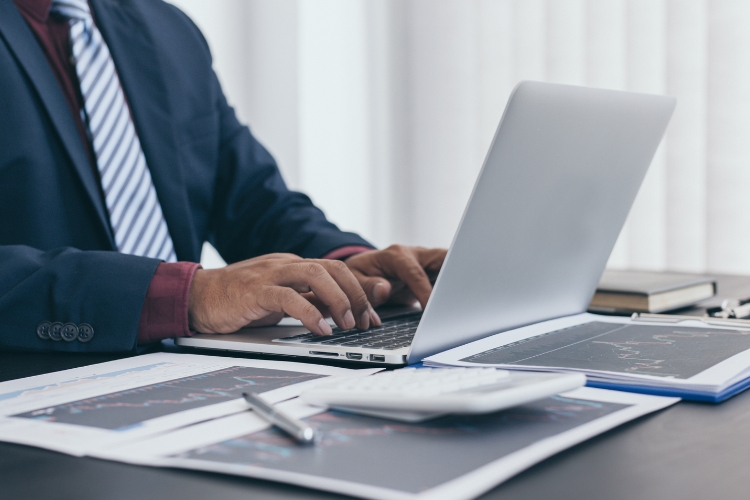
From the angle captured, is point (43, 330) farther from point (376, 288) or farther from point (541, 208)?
point (541, 208)

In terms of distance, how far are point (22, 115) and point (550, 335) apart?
32.3 inches

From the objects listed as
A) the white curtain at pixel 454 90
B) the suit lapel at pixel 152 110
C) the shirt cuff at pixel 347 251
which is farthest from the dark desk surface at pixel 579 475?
the white curtain at pixel 454 90

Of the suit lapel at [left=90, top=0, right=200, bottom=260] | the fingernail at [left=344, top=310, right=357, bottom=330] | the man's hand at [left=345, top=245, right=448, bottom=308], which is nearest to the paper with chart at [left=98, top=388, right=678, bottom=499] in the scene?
the fingernail at [left=344, top=310, right=357, bottom=330]

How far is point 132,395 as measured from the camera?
0.60 m

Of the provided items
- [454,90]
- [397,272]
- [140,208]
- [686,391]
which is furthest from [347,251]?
[454,90]

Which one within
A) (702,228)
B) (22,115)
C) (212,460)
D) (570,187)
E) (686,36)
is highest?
(686,36)

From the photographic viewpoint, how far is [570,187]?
78 cm

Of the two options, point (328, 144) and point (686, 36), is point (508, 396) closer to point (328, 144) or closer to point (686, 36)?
Result: point (686, 36)

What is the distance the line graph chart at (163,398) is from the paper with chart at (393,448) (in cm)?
5

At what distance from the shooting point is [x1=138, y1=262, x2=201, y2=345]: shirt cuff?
0.84 metres

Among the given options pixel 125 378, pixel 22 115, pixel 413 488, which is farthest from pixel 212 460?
pixel 22 115

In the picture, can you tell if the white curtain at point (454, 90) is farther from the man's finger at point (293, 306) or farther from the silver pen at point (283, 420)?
the silver pen at point (283, 420)

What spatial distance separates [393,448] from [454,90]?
2282mm

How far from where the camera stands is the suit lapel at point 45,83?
45.7 inches
